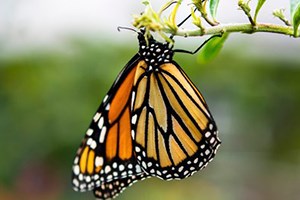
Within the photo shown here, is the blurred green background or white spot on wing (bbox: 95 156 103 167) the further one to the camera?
the blurred green background

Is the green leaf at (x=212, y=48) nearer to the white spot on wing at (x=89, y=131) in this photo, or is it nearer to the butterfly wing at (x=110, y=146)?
the butterfly wing at (x=110, y=146)

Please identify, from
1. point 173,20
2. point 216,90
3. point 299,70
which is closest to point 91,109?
point 216,90

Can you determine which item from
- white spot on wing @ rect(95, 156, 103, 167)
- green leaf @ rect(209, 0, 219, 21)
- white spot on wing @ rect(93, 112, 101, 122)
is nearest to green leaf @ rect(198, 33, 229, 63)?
green leaf @ rect(209, 0, 219, 21)

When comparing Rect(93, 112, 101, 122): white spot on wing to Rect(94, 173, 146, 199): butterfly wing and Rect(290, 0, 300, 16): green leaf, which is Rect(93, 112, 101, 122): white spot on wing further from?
Rect(290, 0, 300, 16): green leaf

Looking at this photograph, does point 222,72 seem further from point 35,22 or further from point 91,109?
point 35,22

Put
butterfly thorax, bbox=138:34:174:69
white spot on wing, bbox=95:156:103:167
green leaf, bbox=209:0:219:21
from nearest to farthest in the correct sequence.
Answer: green leaf, bbox=209:0:219:21
butterfly thorax, bbox=138:34:174:69
white spot on wing, bbox=95:156:103:167

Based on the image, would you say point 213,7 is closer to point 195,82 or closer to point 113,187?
point 113,187

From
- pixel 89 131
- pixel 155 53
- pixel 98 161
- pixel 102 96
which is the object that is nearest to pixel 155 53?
pixel 155 53
